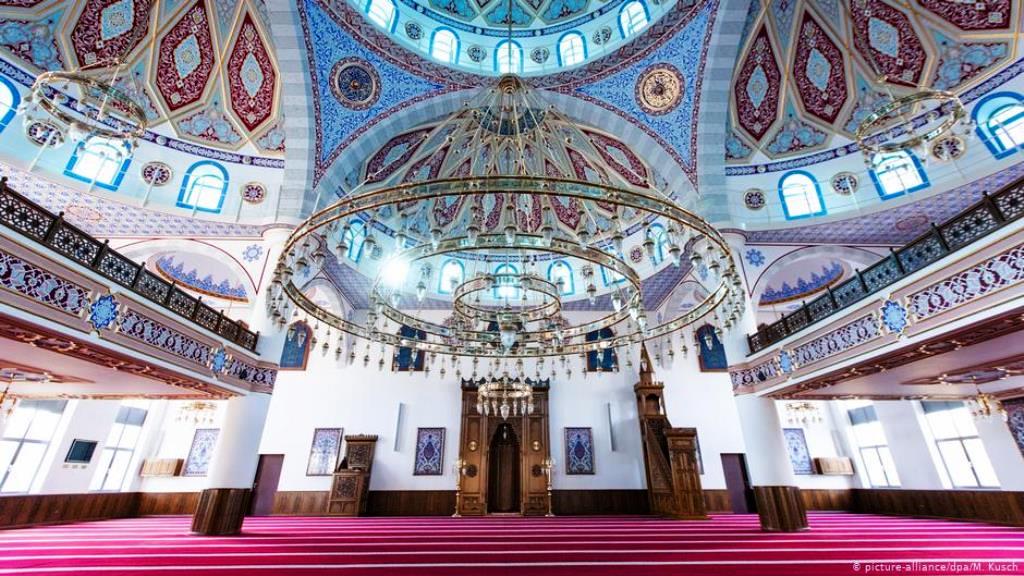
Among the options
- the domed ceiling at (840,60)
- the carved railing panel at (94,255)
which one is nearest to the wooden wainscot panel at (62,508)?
the carved railing panel at (94,255)

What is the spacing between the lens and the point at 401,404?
10125 mm

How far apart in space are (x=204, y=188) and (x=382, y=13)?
184 inches

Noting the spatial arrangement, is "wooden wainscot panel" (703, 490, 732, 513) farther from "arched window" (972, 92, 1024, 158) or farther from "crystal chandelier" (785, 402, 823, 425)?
"arched window" (972, 92, 1024, 158)

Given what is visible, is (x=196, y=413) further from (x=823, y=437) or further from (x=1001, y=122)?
(x=1001, y=122)

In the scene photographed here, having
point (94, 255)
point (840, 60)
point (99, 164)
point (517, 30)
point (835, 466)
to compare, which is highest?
point (517, 30)

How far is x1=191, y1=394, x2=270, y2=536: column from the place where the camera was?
5516 millimetres

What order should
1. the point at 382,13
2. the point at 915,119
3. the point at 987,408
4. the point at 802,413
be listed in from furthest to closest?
the point at 802,413, the point at 382,13, the point at 987,408, the point at 915,119

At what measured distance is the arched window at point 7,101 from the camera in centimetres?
608

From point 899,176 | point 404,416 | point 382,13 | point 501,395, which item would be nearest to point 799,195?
point 899,176

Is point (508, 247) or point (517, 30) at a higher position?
point (517, 30)

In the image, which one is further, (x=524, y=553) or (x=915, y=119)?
(x=915, y=119)

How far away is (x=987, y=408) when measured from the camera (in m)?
7.27

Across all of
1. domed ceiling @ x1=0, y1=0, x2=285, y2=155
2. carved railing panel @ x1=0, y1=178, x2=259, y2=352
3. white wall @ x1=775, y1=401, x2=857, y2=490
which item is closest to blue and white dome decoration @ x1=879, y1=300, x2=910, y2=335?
white wall @ x1=775, y1=401, x2=857, y2=490

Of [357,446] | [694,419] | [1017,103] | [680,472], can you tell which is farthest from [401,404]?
[1017,103]
